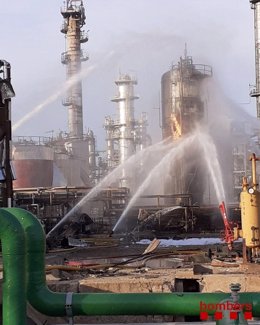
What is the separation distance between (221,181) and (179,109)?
4977 mm

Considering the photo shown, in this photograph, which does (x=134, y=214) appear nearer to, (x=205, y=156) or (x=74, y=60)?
(x=205, y=156)

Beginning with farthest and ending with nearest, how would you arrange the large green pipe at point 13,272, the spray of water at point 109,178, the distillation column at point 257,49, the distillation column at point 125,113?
the distillation column at point 125,113 < the distillation column at point 257,49 < the spray of water at point 109,178 < the large green pipe at point 13,272

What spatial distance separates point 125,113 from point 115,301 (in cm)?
5120

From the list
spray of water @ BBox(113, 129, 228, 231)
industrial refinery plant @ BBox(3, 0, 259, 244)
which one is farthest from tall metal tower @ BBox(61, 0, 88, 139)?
spray of water @ BBox(113, 129, 228, 231)

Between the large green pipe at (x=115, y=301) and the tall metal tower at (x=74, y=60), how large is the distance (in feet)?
136

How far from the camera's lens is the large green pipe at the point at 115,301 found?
18.4 feet

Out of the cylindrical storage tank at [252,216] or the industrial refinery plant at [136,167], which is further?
the industrial refinery plant at [136,167]

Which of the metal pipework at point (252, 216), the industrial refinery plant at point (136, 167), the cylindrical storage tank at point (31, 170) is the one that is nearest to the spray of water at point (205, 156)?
the industrial refinery plant at point (136, 167)

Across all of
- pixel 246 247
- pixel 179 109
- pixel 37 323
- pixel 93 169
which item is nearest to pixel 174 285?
pixel 246 247

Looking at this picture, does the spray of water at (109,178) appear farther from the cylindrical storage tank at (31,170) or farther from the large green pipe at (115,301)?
the large green pipe at (115,301)

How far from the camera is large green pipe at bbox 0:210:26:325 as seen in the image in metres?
5.57

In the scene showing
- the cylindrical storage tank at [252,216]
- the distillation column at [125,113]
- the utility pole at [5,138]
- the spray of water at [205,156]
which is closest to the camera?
the cylindrical storage tank at [252,216]

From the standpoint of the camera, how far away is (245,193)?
431 inches

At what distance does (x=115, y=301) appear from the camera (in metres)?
5.69
